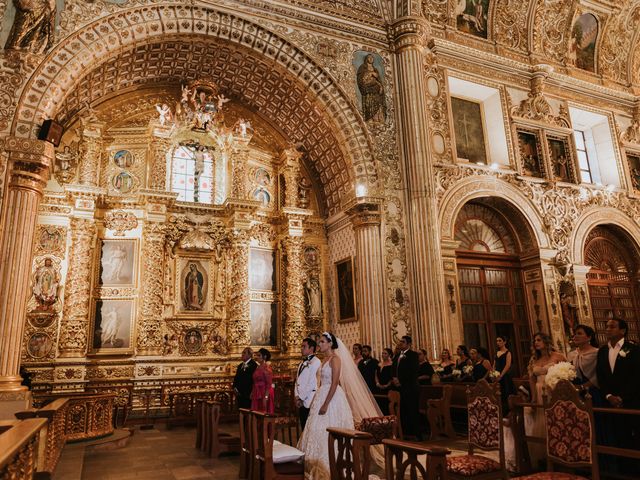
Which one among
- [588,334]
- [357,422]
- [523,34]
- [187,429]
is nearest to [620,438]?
[588,334]

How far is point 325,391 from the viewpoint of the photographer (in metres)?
5.72

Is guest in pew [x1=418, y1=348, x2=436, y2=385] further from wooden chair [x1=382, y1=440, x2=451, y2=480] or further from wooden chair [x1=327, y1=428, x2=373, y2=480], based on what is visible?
wooden chair [x1=382, y1=440, x2=451, y2=480]

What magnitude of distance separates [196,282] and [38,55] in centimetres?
621

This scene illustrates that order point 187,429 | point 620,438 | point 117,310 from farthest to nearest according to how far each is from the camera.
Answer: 1. point 117,310
2. point 187,429
3. point 620,438

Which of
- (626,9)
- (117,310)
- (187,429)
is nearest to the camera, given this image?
(187,429)

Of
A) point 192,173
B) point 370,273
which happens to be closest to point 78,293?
point 192,173

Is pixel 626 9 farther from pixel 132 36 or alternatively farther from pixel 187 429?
pixel 187 429

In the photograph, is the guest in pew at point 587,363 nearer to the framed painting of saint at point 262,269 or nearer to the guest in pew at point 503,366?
the guest in pew at point 503,366

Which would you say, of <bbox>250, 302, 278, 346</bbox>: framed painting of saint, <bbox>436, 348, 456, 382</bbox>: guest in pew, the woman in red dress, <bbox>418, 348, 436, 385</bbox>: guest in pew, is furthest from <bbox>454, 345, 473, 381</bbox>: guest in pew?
<bbox>250, 302, 278, 346</bbox>: framed painting of saint

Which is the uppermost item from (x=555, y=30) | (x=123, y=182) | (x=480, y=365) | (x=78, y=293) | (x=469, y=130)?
(x=555, y=30)

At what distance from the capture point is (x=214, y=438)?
756cm

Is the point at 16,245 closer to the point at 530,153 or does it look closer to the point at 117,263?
the point at 117,263

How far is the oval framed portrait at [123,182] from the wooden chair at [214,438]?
7.16m

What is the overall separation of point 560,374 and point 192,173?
11.0 m
